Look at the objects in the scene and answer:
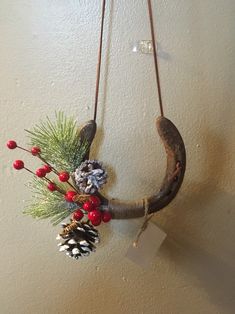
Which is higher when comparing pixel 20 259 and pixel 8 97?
pixel 8 97

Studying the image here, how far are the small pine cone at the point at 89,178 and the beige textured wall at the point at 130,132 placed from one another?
0.37 feet

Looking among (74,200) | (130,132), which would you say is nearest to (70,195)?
(74,200)

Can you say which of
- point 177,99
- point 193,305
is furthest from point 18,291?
point 177,99

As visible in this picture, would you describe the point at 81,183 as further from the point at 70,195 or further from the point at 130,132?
the point at 130,132

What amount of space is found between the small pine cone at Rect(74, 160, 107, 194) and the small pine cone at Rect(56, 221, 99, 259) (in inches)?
2.6

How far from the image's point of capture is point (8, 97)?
693 millimetres

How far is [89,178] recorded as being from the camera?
57 centimetres

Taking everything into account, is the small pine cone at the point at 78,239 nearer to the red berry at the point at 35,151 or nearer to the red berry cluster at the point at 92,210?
the red berry cluster at the point at 92,210

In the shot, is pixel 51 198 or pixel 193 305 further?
pixel 193 305

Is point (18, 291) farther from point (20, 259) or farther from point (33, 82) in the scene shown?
point (33, 82)

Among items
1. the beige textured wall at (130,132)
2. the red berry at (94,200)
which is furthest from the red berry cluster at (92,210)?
the beige textured wall at (130,132)

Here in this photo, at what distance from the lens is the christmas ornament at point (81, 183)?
1.91ft

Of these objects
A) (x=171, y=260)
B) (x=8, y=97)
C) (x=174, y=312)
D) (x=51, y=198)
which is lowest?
(x=174, y=312)

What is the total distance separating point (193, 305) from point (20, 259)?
38cm
